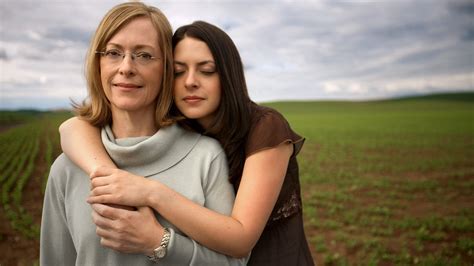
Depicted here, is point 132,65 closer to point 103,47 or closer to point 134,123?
point 103,47

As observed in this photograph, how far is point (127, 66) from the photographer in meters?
1.82

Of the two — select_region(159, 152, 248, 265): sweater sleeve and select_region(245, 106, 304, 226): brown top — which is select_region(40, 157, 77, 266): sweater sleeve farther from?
select_region(245, 106, 304, 226): brown top

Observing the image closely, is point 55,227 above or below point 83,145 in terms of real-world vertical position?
below

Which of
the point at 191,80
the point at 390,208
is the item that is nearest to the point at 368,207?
the point at 390,208

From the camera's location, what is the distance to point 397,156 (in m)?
17.5

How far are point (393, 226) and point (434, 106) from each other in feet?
266

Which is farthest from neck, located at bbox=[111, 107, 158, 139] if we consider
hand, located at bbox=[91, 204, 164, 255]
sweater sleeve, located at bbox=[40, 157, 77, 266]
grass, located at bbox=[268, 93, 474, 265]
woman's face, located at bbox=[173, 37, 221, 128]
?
grass, located at bbox=[268, 93, 474, 265]

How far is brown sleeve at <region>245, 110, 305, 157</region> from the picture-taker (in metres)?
1.93

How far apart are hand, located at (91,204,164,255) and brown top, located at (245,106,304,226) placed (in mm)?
586

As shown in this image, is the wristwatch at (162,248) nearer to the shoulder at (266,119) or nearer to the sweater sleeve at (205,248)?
the sweater sleeve at (205,248)

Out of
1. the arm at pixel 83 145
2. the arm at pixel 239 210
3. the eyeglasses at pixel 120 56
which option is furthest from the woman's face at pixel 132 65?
the arm at pixel 239 210

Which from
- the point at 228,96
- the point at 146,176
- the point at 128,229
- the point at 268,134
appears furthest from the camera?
the point at 228,96

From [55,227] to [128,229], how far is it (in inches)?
23.0

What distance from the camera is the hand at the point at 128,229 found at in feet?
5.36
